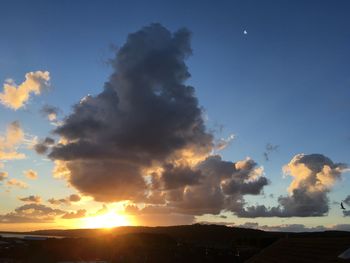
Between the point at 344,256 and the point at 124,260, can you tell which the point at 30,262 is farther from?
the point at 344,256

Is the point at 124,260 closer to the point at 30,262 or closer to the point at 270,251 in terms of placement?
the point at 30,262

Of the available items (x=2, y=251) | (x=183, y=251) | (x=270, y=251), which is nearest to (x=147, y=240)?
(x=183, y=251)

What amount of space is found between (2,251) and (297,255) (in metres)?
90.5

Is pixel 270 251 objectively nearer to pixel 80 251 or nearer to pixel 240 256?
pixel 240 256

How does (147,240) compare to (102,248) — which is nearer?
(102,248)

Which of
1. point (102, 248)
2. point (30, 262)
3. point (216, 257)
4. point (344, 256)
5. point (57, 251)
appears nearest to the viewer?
point (344, 256)

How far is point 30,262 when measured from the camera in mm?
92000

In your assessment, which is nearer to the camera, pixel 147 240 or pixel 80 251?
pixel 80 251

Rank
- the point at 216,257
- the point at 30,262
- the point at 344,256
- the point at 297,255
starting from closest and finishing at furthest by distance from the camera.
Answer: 1. the point at 344,256
2. the point at 297,255
3. the point at 30,262
4. the point at 216,257

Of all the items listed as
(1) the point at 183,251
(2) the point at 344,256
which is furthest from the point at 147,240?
(2) the point at 344,256

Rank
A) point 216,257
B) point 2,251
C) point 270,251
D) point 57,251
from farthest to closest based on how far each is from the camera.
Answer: point 57,251
point 2,251
point 216,257
point 270,251

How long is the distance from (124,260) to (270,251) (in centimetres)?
5993

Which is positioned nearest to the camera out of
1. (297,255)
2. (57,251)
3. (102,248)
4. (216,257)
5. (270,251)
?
(297,255)

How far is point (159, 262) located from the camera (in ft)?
306
